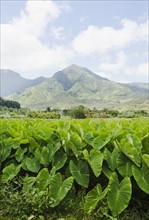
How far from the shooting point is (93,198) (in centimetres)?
335

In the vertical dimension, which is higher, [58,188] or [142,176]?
[142,176]

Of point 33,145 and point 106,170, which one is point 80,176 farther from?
point 33,145

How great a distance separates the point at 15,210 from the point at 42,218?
34 centimetres

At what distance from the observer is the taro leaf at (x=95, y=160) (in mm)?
3403

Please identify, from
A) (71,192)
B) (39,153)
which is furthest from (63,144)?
(71,192)

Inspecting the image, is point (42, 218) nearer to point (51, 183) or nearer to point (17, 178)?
point (51, 183)

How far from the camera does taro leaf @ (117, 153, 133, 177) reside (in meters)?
3.36

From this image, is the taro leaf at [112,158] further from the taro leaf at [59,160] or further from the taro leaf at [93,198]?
the taro leaf at [59,160]

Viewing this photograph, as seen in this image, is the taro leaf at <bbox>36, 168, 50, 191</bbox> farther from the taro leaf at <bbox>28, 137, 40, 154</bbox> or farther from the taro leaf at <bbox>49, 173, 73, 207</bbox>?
the taro leaf at <bbox>28, 137, 40, 154</bbox>

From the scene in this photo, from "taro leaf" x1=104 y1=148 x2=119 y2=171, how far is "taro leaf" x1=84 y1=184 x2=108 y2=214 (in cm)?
26

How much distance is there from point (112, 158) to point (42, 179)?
869 millimetres

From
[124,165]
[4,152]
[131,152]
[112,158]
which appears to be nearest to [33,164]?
[4,152]

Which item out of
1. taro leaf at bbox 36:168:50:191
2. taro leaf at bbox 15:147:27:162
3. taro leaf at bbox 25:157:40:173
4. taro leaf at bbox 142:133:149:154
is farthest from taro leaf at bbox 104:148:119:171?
taro leaf at bbox 15:147:27:162

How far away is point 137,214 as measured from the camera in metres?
3.43
